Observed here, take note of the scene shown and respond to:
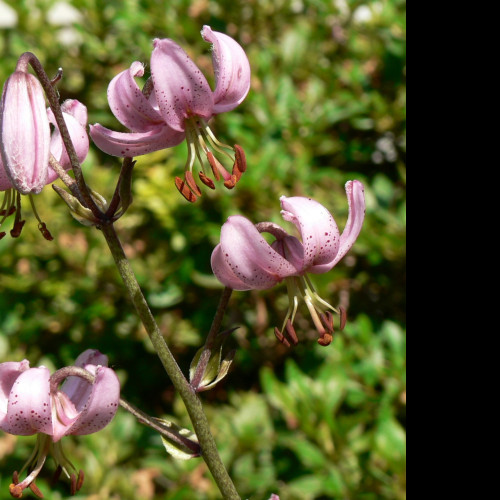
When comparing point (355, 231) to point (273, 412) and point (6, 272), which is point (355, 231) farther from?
point (6, 272)

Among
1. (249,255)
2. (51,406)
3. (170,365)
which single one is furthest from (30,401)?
(249,255)

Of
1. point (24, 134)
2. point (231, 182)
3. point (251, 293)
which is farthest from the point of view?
point (251, 293)

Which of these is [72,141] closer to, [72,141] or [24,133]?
[72,141]

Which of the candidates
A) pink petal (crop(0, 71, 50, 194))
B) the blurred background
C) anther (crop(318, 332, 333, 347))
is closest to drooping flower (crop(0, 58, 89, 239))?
pink petal (crop(0, 71, 50, 194))

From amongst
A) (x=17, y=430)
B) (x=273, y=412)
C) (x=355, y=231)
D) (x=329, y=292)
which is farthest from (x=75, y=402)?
(x=329, y=292)

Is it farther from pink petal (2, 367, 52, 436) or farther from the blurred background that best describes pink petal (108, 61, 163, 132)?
the blurred background

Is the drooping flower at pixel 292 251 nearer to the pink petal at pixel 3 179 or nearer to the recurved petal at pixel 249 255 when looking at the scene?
the recurved petal at pixel 249 255
